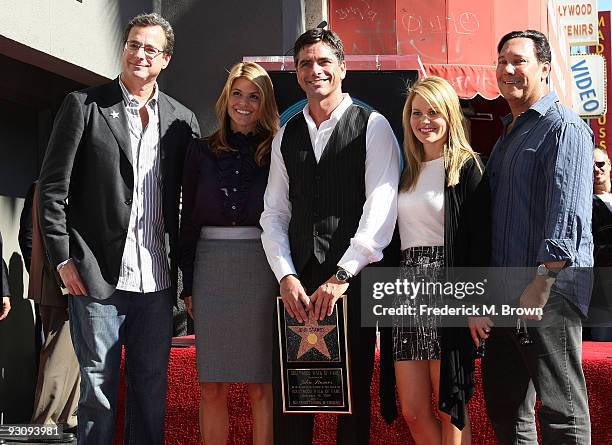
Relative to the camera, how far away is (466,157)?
3.16 metres

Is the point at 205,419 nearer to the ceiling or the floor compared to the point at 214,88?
nearer to the floor

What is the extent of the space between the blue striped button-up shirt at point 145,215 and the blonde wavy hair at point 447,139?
3.44 ft

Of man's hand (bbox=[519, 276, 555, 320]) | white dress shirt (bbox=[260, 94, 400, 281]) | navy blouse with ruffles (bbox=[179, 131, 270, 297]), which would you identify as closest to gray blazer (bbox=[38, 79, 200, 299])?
navy blouse with ruffles (bbox=[179, 131, 270, 297])

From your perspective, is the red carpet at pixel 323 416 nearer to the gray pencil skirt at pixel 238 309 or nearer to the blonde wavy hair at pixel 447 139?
the gray pencil skirt at pixel 238 309

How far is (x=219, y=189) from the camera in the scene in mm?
3441

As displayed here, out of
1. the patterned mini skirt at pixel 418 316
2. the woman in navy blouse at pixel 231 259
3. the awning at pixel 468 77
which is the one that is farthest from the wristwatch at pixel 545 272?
the awning at pixel 468 77

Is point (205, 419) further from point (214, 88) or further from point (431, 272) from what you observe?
point (214, 88)

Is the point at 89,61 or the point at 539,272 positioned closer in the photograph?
the point at 539,272

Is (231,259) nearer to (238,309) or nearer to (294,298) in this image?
(238,309)

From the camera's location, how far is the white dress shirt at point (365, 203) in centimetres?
308

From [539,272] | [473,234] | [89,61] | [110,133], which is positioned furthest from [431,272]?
[89,61]

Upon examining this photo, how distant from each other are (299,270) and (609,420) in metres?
1.87

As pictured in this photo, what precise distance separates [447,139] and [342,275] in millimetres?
697

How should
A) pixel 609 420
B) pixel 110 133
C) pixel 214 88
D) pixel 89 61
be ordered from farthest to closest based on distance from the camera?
pixel 214 88 → pixel 89 61 → pixel 609 420 → pixel 110 133
